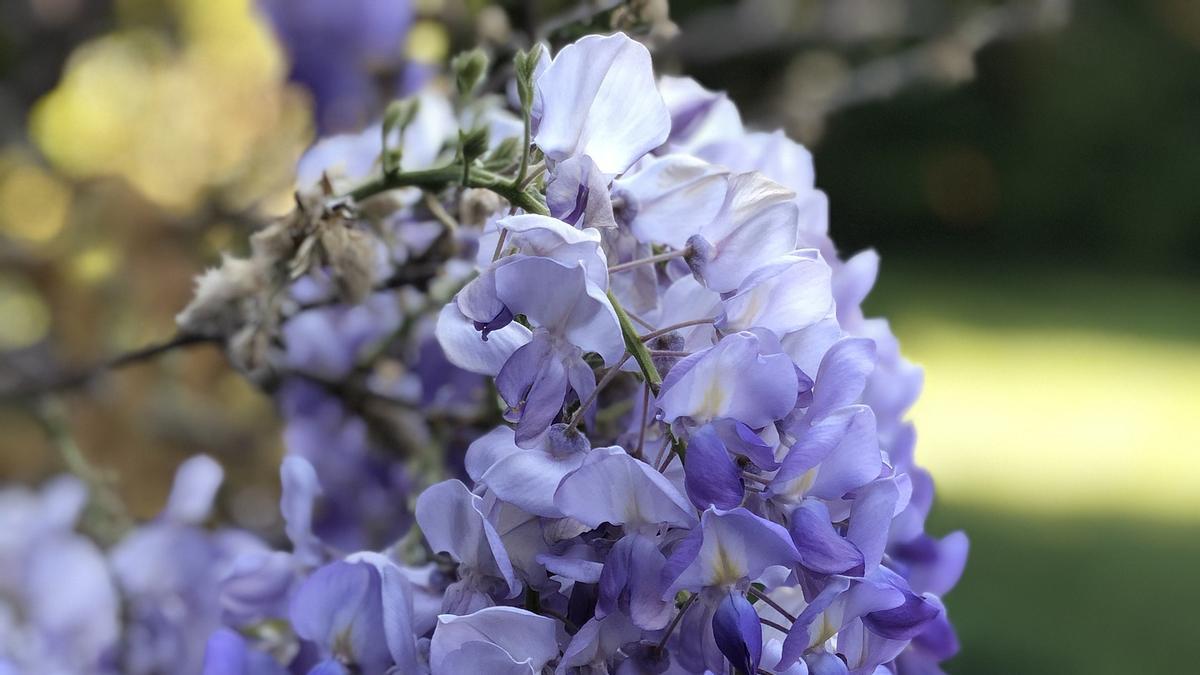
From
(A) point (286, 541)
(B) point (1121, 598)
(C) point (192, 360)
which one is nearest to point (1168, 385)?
(B) point (1121, 598)

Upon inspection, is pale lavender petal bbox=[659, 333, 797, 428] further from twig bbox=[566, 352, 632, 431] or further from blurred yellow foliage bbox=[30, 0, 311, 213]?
blurred yellow foliage bbox=[30, 0, 311, 213]

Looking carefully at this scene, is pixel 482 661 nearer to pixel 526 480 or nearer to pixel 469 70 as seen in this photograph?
pixel 526 480

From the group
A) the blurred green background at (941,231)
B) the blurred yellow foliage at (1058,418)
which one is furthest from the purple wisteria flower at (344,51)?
the blurred yellow foliage at (1058,418)

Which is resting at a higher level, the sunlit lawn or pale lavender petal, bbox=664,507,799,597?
pale lavender petal, bbox=664,507,799,597

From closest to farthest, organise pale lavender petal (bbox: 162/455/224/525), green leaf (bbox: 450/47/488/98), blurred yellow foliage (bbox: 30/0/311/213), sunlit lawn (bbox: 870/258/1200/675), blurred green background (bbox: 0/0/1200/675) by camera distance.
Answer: green leaf (bbox: 450/47/488/98), pale lavender petal (bbox: 162/455/224/525), blurred green background (bbox: 0/0/1200/675), blurred yellow foliage (bbox: 30/0/311/213), sunlit lawn (bbox: 870/258/1200/675)

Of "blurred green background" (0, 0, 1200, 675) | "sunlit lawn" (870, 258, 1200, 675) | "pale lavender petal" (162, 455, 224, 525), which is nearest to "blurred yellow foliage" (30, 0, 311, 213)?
"blurred green background" (0, 0, 1200, 675)

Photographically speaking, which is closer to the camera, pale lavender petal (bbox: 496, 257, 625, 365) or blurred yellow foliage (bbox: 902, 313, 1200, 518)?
pale lavender petal (bbox: 496, 257, 625, 365)

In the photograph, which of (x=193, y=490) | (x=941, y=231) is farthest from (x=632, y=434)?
(x=941, y=231)
